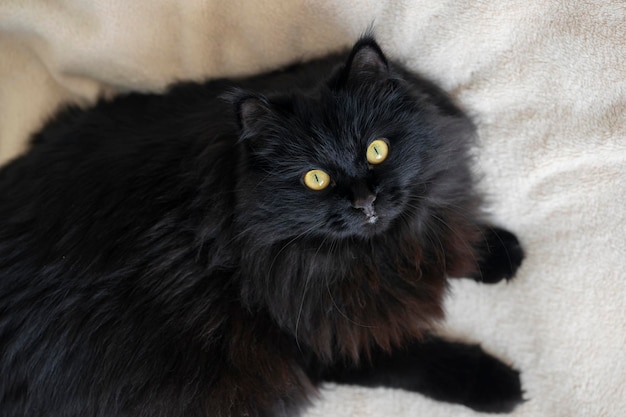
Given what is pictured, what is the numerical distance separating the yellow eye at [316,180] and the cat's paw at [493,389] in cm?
78

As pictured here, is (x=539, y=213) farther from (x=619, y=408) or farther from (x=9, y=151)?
(x=9, y=151)

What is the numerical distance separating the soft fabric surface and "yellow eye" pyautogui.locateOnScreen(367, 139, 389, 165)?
52 cm

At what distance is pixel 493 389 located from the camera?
1580 millimetres

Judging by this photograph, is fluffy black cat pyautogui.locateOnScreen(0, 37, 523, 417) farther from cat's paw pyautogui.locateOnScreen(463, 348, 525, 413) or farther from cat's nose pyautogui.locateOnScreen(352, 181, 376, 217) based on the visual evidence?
cat's paw pyautogui.locateOnScreen(463, 348, 525, 413)

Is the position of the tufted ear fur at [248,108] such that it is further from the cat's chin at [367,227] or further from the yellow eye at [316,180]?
the cat's chin at [367,227]

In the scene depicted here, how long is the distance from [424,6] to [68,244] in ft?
3.69

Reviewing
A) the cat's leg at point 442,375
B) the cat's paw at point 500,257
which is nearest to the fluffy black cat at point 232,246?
the cat's leg at point 442,375

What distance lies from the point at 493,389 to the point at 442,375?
154mm

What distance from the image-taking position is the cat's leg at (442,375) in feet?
5.08

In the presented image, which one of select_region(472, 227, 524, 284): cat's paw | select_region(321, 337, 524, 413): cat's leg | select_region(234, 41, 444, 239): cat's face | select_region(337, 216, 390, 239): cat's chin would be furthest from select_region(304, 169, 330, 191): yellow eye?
select_region(472, 227, 524, 284): cat's paw

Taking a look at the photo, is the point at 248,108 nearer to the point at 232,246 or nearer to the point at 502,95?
the point at 232,246

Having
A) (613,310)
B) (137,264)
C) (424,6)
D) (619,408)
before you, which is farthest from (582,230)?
(137,264)

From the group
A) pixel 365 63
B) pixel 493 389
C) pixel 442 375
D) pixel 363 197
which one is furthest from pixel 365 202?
pixel 493 389

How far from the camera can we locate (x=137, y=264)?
4.28 ft
